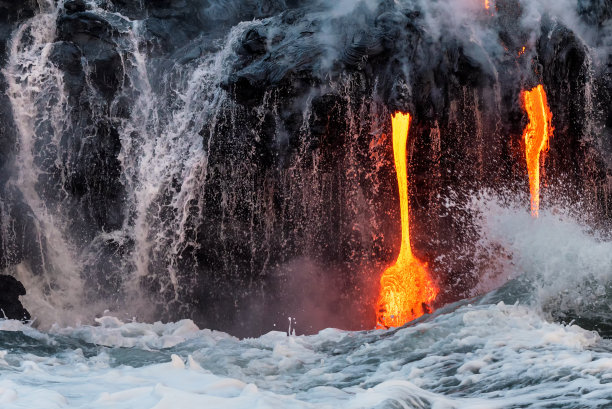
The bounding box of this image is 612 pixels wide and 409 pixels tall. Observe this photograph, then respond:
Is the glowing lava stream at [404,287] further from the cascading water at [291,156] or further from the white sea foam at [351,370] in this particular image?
the white sea foam at [351,370]

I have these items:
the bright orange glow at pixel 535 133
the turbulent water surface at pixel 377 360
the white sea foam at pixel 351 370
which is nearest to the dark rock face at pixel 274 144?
the bright orange glow at pixel 535 133

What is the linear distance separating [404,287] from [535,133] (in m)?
2.96

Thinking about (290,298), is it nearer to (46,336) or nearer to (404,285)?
(404,285)

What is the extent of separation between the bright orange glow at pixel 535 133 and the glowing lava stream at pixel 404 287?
184cm

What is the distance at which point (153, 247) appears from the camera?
34.7 ft

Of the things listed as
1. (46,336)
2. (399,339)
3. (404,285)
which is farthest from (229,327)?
(399,339)

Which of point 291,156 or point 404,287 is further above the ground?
point 291,156

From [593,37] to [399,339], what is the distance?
19.6 feet

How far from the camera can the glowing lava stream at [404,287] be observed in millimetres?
10617

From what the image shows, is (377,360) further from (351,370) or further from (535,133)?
(535,133)

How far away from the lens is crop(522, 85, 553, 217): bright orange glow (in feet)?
33.6

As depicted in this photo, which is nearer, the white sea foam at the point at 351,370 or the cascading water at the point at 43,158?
the white sea foam at the point at 351,370

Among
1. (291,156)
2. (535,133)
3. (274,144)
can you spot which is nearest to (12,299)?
(274,144)

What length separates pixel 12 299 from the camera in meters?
10.3
